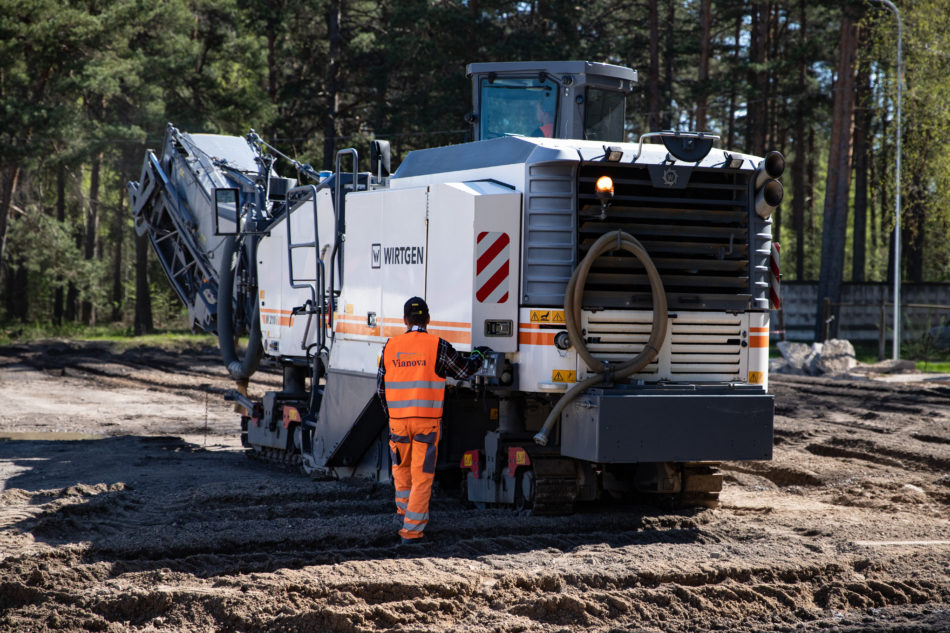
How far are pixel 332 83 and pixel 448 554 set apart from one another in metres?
28.4

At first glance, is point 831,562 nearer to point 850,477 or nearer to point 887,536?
point 887,536

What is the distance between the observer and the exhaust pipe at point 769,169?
25.5ft

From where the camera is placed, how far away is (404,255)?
863 cm

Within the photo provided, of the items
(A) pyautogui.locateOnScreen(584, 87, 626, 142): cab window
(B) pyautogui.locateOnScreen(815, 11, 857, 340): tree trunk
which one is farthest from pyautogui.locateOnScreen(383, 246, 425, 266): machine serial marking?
(B) pyautogui.locateOnScreen(815, 11, 857, 340): tree trunk

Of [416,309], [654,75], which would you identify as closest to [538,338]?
[416,309]

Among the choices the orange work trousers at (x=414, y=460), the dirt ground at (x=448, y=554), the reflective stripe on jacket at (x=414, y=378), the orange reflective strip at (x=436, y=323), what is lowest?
the dirt ground at (x=448, y=554)

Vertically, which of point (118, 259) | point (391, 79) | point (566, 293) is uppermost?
point (391, 79)

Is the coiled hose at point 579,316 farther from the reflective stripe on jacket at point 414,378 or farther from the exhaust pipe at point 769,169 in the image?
the exhaust pipe at point 769,169

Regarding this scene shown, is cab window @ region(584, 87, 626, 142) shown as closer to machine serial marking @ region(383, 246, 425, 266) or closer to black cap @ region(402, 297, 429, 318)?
machine serial marking @ region(383, 246, 425, 266)

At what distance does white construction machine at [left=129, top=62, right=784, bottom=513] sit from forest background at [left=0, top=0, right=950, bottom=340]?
1820cm

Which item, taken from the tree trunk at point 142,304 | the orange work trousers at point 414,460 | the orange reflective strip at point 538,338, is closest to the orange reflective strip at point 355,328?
the orange work trousers at point 414,460

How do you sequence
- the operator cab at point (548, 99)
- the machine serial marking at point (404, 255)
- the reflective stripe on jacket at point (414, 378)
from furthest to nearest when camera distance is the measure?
the operator cab at point (548, 99)
the machine serial marking at point (404, 255)
the reflective stripe on jacket at point (414, 378)

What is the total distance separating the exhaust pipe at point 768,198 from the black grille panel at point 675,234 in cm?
9

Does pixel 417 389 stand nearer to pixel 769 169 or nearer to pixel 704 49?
pixel 769 169
